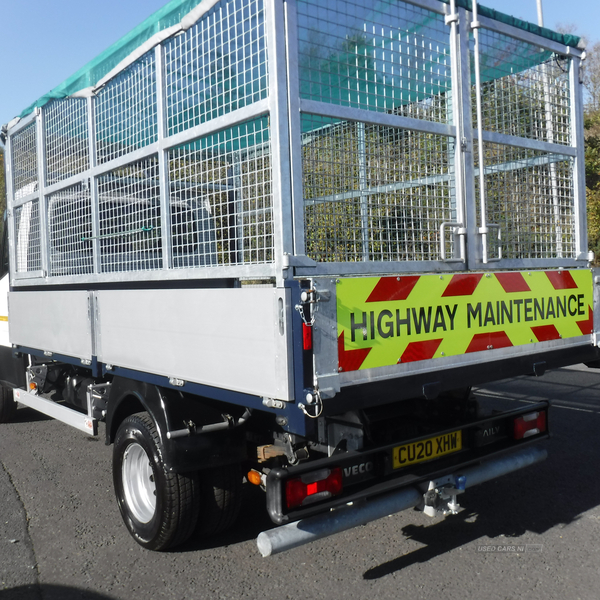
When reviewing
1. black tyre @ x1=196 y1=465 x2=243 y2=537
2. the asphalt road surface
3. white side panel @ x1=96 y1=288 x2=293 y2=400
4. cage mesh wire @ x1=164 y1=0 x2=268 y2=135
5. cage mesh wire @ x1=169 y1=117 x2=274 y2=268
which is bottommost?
the asphalt road surface

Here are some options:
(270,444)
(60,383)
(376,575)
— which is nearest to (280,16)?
(270,444)

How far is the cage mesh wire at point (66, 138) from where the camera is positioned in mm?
4629

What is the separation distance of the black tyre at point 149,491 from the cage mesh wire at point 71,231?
140 cm

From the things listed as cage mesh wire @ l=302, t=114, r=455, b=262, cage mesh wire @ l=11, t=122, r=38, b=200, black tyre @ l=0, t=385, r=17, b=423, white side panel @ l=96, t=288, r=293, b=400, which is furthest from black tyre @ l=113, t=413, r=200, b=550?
black tyre @ l=0, t=385, r=17, b=423

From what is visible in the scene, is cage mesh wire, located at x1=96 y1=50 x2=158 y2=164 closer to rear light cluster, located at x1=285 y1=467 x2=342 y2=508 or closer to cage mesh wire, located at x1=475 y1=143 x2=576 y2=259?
cage mesh wire, located at x1=475 y1=143 x2=576 y2=259

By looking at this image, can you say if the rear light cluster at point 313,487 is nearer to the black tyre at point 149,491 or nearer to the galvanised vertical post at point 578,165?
the black tyre at point 149,491

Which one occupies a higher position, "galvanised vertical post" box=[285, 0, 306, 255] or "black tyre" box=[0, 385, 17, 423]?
"galvanised vertical post" box=[285, 0, 306, 255]

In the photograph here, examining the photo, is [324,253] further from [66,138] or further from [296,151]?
[66,138]

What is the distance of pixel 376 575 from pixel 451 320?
1.43 meters

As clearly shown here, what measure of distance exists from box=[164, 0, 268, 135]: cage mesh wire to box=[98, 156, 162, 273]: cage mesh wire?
0.43m

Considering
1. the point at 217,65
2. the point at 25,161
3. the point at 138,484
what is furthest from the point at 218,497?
the point at 25,161

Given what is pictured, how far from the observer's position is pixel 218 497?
3.67 m

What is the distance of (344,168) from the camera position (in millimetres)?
3162

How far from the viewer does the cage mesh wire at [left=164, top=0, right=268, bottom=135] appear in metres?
2.97
